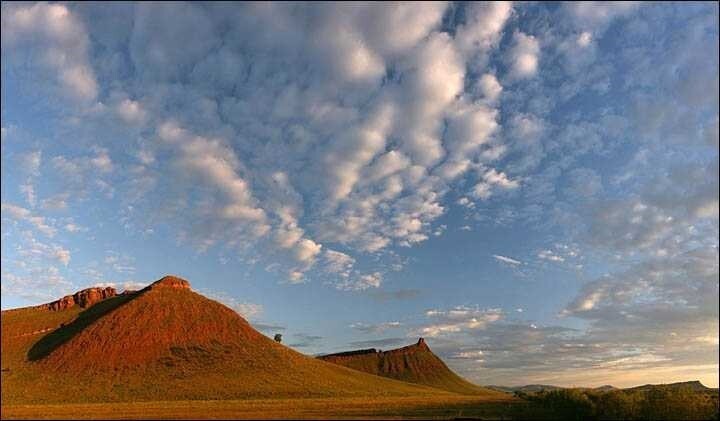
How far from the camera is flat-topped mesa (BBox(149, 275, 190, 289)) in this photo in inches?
7082

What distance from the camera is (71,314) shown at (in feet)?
558

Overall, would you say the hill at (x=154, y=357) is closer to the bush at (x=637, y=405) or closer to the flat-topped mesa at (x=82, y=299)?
the flat-topped mesa at (x=82, y=299)

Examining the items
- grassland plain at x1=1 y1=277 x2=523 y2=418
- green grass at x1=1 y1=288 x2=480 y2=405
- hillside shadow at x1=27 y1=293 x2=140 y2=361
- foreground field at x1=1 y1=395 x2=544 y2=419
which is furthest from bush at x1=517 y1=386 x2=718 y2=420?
hillside shadow at x1=27 y1=293 x2=140 y2=361

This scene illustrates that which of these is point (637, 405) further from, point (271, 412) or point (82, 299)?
point (82, 299)

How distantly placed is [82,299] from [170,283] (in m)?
27.4

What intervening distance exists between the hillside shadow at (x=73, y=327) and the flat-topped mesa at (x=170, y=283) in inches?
264

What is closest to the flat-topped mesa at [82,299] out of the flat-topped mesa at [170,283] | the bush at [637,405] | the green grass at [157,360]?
the green grass at [157,360]

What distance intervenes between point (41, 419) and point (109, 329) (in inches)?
3898

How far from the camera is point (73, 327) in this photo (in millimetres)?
159125

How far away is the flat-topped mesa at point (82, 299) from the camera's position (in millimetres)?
174250

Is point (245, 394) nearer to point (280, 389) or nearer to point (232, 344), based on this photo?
point (280, 389)

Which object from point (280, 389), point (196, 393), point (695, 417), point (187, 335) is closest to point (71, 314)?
point (187, 335)

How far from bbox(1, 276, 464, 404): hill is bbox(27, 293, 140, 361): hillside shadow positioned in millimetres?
343

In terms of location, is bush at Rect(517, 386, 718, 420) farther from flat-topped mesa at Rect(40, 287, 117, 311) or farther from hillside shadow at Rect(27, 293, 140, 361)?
flat-topped mesa at Rect(40, 287, 117, 311)
